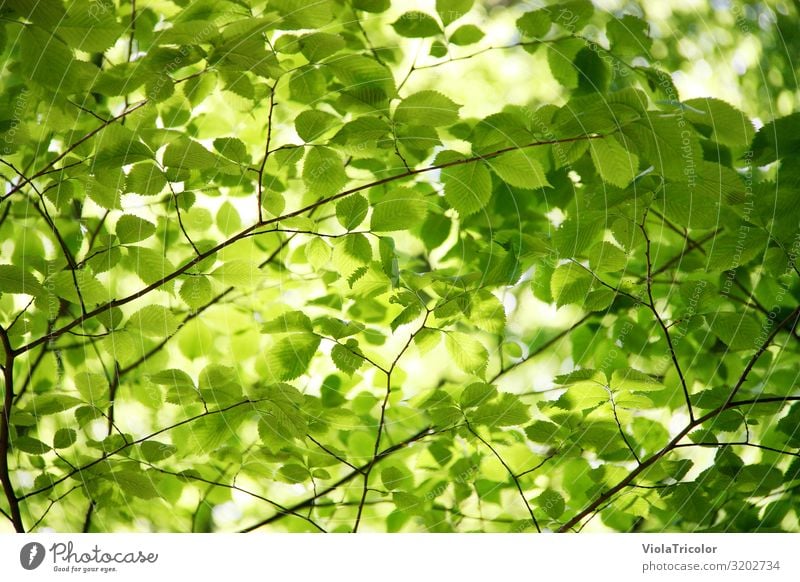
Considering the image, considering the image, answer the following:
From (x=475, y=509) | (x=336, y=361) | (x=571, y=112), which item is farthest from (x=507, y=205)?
(x=475, y=509)

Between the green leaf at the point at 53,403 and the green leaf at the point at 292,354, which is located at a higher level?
the green leaf at the point at 292,354

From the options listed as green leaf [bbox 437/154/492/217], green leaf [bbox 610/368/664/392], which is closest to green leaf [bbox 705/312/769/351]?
green leaf [bbox 610/368/664/392]

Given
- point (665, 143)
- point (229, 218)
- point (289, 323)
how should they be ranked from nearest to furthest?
point (665, 143)
point (289, 323)
point (229, 218)

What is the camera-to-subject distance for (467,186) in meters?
0.74

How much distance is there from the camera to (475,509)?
910mm

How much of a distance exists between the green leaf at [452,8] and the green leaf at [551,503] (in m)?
0.63

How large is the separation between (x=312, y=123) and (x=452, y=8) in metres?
0.24

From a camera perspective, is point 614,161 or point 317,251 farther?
point 317,251

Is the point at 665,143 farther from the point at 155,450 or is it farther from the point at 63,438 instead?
the point at 63,438

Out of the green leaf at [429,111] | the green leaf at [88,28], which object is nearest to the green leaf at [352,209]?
the green leaf at [429,111]

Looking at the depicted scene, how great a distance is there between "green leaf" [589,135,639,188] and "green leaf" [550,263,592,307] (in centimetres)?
12

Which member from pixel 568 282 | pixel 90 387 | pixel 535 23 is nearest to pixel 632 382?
pixel 568 282

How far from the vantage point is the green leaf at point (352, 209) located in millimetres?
750

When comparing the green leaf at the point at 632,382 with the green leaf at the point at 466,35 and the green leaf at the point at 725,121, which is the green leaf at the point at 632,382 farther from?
the green leaf at the point at 466,35
